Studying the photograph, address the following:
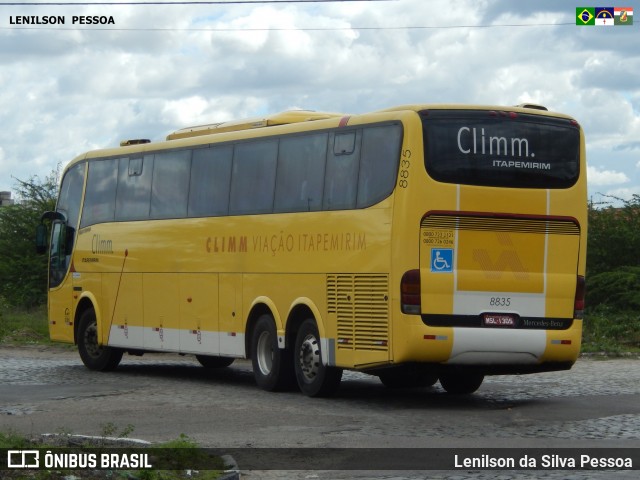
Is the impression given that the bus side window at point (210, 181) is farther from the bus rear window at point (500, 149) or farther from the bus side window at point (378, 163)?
the bus rear window at point (500, 149)

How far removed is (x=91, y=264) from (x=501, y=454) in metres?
13.8

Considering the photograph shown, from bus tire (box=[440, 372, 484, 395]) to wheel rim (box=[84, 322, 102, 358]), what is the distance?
7.48 metres

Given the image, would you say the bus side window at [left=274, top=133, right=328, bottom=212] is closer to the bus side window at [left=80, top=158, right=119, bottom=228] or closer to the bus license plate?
the bus license plate

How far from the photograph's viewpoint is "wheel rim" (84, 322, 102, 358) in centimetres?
2471

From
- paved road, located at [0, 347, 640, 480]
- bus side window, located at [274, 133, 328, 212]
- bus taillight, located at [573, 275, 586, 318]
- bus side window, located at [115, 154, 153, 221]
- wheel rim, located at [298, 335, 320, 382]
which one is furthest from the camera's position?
bus side window, located at [115, 154, 153, 221]

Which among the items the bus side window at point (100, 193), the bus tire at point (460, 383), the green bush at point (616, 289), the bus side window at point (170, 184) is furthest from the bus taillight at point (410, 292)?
the green bush at point (616, 289)

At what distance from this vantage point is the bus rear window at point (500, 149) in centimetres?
1686

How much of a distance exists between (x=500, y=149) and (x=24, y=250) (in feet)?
88.2

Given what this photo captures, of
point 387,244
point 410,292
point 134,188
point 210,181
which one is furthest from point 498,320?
point 134,188

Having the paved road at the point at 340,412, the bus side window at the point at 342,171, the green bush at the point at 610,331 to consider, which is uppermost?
the bus side window at the point at 342,171

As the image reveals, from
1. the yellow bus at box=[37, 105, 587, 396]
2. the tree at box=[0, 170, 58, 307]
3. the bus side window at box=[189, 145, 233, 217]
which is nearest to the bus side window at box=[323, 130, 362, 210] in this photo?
the yellow bus at box=[37, 105, 587, 396]

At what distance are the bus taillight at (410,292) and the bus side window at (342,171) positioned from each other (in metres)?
1.52

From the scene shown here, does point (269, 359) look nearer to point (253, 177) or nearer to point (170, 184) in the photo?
point (253, 177)

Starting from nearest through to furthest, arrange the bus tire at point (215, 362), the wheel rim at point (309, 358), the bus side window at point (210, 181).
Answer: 1. the wheel rim at point (309, 358)
2. the bus side window at point (210, 181)
3. the bus tire at point (215, 362)
